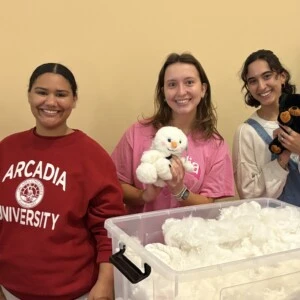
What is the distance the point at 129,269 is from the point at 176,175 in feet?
0.93

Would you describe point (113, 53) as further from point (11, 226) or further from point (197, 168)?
point (11, 226)

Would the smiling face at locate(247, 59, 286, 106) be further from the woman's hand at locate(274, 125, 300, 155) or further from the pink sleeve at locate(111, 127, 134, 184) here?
the pink sleeve at locate(111, 127, 134, 184)

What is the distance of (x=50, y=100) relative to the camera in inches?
34.6

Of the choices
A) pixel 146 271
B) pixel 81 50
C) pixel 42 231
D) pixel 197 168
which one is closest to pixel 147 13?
pixel 81 50

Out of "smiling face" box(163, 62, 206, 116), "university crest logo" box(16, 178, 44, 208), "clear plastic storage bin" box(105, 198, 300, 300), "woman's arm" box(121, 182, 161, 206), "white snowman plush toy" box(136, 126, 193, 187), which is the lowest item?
"clear plastic storage bin" box(105, 198, 300, 300)

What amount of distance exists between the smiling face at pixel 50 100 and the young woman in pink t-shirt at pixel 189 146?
21cm

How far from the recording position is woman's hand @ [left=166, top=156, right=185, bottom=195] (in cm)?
87

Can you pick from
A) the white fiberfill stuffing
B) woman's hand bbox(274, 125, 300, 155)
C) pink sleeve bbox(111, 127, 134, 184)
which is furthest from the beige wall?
the white fiberfill stuffing

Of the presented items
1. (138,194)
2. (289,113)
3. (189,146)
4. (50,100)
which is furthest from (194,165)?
(50,100)

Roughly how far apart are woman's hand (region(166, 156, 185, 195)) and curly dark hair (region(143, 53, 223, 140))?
0.18m

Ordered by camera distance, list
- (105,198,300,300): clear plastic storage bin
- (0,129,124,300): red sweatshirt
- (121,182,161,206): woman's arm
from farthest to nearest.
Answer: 1. (121,182,161,206): woman's arm
2. (0,129,124,300): red sweatshirt
3. (105,198,300,300): clear plastic storage bin

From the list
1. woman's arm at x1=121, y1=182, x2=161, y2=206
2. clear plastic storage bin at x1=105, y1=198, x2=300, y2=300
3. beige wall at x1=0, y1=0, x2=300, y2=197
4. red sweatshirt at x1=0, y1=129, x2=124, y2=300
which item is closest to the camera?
clear plastic storage bin at x1=105, y1=198, x2=300, y2=300

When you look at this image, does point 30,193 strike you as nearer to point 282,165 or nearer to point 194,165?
point 194,165

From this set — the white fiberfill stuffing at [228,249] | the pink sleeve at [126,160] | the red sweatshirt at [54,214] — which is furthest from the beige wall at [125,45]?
the white fiberfill stuffing at [228,249]
